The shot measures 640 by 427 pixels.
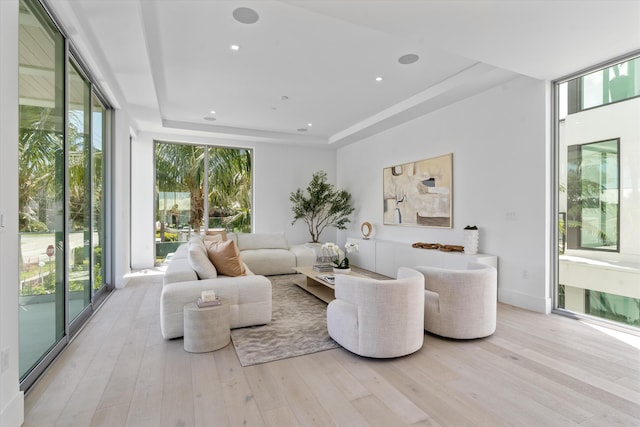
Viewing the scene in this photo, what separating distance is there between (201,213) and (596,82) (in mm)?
7087

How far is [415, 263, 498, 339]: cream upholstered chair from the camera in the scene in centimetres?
298

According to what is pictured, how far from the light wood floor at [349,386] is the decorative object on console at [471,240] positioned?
5.01 feet

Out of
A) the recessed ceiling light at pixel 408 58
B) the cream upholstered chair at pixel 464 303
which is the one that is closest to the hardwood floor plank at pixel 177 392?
the cream upholstered chair at pixel 464 303

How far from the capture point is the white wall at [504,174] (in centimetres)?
389

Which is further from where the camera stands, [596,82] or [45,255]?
[596,82]

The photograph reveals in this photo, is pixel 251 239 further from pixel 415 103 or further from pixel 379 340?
pixel 379 340

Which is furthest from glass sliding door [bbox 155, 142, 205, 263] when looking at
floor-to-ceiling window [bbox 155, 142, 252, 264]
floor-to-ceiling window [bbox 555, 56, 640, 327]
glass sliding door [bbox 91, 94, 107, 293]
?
floor-to-ceiling window [bbox 555, 56, 640, 327]

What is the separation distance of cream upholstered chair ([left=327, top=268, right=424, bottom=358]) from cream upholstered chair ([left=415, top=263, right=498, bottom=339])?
0.43 meters

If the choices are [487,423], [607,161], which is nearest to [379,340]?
[487,423]

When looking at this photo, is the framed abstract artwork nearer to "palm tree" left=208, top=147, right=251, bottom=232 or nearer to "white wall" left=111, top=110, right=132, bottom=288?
"palm tree" left=208, top=147, right=251, bottom=232

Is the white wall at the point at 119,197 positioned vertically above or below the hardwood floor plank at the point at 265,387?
above

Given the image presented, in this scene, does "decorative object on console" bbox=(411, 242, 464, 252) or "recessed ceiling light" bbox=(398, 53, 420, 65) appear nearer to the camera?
"recessed ceiling light" bbox=(398, 53, 420, 65)

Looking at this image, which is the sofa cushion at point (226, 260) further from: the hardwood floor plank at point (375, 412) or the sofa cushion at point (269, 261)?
the hardwood floor plank at point (375, 412)

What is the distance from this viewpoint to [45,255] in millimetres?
2553
